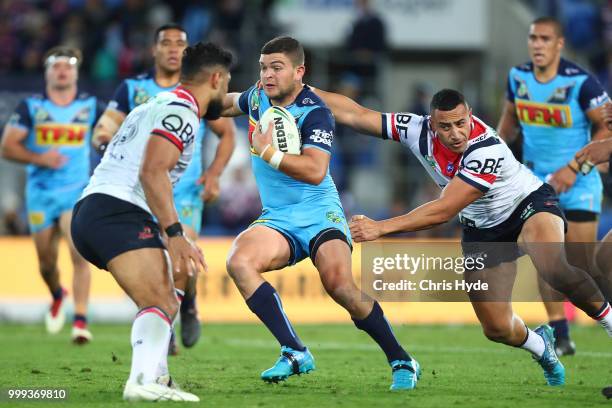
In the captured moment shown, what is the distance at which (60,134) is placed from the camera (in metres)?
13.4

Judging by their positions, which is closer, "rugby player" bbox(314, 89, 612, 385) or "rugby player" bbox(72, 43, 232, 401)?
"rugby player" bbox(72, 43, 232, 401)

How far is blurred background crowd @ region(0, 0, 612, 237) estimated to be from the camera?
19.0 metres

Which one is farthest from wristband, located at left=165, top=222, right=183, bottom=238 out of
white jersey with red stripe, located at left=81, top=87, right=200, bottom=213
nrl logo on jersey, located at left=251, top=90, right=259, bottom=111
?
nrl logo on jersey, located at left=251, top=90, right=259, bottom=111

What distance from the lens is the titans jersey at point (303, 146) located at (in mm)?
8297

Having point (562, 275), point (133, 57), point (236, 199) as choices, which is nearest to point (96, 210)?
point (562, 275)

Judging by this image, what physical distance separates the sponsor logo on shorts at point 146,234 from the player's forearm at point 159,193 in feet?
0.78

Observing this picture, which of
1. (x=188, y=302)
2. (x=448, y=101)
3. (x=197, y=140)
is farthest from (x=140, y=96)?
(x=448, y=101)

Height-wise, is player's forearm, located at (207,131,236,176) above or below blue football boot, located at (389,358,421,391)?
above

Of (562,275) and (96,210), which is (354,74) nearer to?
(562,275)

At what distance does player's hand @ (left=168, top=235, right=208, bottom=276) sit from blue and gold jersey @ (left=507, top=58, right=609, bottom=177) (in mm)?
5315

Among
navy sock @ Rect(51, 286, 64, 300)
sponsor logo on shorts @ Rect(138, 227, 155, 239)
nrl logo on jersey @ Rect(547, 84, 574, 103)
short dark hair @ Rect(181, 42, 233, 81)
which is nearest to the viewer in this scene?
sponsor logo on shorts @ Rect(138, 227, 155, 239)

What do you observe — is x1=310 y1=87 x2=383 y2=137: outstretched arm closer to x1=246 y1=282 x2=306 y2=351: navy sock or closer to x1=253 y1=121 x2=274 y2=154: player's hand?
x1=253 y1=121 x2=274 y2=154: player's hand

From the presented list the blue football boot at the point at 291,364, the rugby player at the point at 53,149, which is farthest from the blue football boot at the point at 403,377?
the rugby player at the point at 53,149

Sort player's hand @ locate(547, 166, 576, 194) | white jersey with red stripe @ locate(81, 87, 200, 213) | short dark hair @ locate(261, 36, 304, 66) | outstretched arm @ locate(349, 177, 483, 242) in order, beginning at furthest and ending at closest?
player's hand @ locate(547, 166, 576, 194) < short dark hair @ locate(261, 36, 304, 66) < outstretched arm @ locate(349, 177, 483, 242) < white jersey with red stripe @ locate(81, 87, 200, 213)
